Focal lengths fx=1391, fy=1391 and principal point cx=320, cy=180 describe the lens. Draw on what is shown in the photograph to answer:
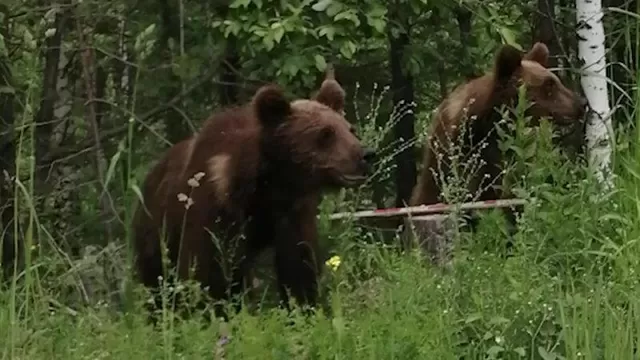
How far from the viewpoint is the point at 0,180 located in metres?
8.20

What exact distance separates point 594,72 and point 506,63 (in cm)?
83

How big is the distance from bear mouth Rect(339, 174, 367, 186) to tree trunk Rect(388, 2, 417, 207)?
116cm

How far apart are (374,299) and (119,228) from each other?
3.41 metres

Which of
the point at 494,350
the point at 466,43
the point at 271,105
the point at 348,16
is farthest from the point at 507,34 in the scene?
the point at 494,350

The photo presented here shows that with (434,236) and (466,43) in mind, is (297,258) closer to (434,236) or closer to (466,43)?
(434,236)

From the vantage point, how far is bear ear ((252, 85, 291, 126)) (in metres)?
6.32

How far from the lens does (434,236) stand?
561 cm

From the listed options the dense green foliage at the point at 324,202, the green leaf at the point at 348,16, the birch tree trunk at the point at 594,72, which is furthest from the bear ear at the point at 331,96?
the birch tree trunk at the point at 594,72

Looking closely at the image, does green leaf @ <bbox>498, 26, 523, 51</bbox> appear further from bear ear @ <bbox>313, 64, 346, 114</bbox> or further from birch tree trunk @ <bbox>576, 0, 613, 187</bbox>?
bear ear @ <bbox>313, 64, 346, 114</bbox>

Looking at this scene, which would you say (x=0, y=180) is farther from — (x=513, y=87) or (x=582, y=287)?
(x=582, y=287)

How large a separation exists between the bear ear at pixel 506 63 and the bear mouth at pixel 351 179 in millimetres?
1335

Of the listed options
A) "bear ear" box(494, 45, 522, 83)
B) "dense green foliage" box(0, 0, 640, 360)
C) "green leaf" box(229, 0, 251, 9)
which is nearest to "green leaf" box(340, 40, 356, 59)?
"dense green foliage" box(0, 0, 640, 360)

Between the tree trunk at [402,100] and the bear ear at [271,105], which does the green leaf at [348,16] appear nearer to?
the bear ear at [271,105]

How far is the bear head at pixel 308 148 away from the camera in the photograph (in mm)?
6402
